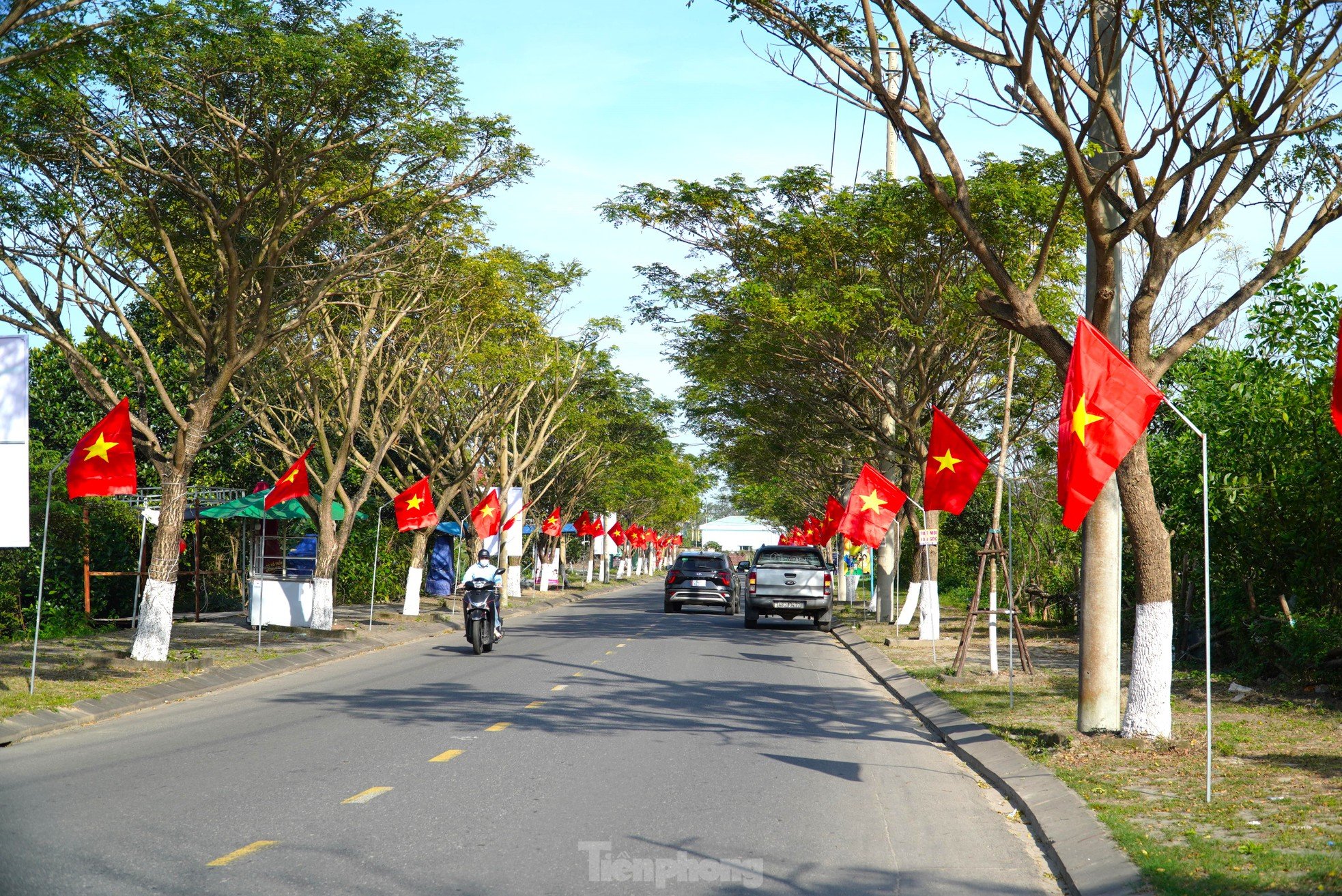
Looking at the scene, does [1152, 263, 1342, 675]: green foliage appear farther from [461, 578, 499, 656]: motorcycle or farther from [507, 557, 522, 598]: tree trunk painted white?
[507, 557, 522, 598]: tree trunk painted white

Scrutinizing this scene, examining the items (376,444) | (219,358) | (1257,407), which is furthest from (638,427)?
(1257,407)

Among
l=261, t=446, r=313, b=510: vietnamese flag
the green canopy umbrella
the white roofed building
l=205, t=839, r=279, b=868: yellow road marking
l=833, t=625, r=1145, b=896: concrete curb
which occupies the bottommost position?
l=205, t=839, r=279, b=868: yellow road marking

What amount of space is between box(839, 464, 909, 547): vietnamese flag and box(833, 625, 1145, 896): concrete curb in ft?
30.6

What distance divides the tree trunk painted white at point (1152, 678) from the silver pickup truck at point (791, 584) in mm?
18978

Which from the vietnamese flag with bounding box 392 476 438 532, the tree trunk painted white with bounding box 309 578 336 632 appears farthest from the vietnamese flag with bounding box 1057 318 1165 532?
the vietnamese flag with bounding box 392 476 438 532

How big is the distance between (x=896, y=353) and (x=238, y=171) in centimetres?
1470

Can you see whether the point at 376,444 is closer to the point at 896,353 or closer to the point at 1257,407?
the point at 896,353

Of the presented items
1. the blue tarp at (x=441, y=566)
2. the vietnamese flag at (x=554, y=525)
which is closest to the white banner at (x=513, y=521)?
the blue tarp at (x=441, y=566)

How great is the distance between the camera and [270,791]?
8.09 meters

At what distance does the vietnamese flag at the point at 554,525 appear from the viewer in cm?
5056

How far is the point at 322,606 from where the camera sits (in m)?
23.6

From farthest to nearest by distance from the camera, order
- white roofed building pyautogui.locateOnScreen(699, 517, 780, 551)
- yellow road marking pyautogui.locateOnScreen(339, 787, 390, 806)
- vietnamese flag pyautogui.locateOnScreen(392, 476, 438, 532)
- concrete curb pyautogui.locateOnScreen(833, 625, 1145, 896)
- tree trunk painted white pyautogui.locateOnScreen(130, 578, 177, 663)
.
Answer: white roofed building pyautogui.locateOnScreen(699, 517, 780, 551)
vietnamese flag pyautogui.locateOnScreen(392, 476, 438, 532)
tree trunk painted white pyautogui.locateOnScreen(130, 578, 177, 663)
yellow road marking pyautogui.locateOnScreen(339, 787, 390, 806)
concrete curb pyautogui.locateOnScreen(833, 625, 1145, 896)

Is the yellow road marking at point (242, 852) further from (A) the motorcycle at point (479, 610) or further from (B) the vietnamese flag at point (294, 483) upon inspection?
(B) the vietnamese flag at point (294, 483)

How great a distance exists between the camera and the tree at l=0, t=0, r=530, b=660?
15.1 metres
